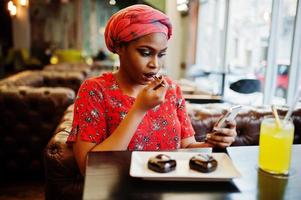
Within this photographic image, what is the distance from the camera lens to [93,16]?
413 inches

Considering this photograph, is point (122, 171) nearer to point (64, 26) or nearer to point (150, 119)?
point (150, 119)

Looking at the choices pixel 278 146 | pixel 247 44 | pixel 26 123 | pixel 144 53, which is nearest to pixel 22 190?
pixel 26 123

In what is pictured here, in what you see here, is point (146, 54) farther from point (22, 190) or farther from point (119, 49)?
point (22, 190)

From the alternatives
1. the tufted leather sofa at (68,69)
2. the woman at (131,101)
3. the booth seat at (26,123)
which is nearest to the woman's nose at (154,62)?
the woman at (131,101)

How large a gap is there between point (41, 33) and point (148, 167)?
1068 cm

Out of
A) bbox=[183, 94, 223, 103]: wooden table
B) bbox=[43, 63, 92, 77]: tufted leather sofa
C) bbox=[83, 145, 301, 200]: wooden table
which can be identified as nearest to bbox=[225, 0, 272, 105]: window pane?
bbox=[183, 94, 223, 103]: wooden table

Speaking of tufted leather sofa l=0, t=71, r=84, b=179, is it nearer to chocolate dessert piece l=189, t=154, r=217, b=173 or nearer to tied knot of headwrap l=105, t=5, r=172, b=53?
tied knot of headwrap l=105, t=5, r=172, b=53

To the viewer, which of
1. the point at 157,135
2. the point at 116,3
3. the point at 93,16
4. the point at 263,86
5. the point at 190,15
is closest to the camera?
the point at 157,135

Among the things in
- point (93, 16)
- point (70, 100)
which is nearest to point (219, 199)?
point (70, 100)

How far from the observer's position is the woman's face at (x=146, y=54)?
3.78 ft

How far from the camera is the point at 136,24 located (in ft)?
3.79

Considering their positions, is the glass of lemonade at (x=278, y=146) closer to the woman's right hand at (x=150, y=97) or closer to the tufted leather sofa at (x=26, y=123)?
the woman's right hand at (x=150, y=97)

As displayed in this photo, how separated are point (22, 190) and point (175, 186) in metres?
2.39

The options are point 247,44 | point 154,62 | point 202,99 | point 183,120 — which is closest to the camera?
point 154,62
